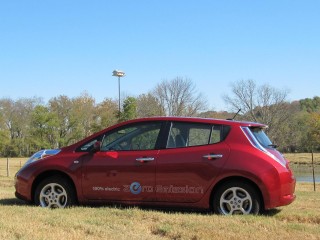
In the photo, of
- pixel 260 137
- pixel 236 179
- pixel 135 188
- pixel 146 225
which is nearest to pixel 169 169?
pixel 135 188

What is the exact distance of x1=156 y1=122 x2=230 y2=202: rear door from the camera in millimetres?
6211

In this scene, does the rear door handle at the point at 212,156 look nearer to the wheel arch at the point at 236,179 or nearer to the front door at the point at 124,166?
the wheel arch at the point at 236,179

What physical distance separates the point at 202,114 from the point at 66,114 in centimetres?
2236

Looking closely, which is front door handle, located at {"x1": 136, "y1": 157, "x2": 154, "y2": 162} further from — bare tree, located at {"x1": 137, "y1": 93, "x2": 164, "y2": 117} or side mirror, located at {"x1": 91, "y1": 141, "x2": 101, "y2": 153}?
bare tree, located at {"x1": 137, "y1": 93, "x2": 164, "y2": 117}

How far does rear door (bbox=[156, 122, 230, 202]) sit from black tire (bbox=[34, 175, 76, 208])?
1.42 m

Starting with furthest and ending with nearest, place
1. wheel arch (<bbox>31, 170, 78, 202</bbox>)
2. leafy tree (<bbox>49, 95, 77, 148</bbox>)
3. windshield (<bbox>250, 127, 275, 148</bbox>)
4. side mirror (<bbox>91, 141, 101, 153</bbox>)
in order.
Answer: leafy tree (<bbox>49, 95, 77, 148</bbox>)
wheel arch (<bbox>31, 170, 78, 202</bbox>)
side mirror (<bbox>91, 141, 101, 153</bbox>)
windshield (<bbox>250, 127, 275, 148</bbox>)

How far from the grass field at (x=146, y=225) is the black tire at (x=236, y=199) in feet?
0.80

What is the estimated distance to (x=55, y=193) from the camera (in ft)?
22.6

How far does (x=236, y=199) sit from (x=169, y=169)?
1013 mm

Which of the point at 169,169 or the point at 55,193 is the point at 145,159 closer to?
the point at 169,169

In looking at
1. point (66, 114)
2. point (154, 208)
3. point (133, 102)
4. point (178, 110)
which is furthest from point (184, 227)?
point (66, 114)

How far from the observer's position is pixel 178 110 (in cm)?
5988

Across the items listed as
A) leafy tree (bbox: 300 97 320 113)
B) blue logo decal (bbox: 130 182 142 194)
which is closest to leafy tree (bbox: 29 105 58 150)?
blue logo decal (bbox: 130 182 142 194)

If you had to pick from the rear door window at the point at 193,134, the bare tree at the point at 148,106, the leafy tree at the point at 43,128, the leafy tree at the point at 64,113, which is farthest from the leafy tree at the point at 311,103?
the rear door window at the point at 193,134
